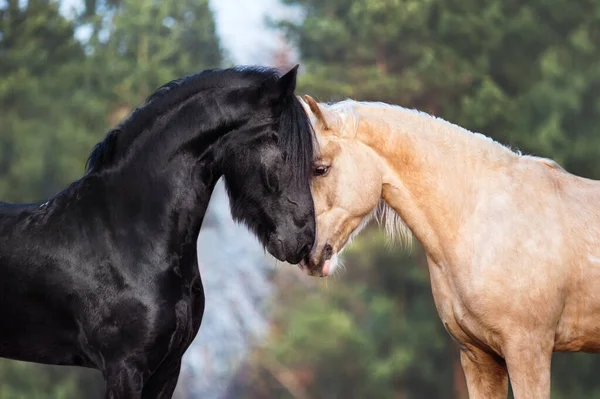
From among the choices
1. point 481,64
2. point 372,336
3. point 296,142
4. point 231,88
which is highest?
point 231,88

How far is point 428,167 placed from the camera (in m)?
4.34

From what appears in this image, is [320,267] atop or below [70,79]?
atop

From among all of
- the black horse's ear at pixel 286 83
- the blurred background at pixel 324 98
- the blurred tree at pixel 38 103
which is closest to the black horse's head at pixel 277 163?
the black horse's ear at pixel 286 83

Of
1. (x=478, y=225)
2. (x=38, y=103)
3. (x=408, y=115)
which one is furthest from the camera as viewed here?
(x=38, y=103)

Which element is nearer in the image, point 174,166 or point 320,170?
point 174,166

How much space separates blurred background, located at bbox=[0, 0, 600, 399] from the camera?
1471 centimetres

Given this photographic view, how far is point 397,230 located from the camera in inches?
179

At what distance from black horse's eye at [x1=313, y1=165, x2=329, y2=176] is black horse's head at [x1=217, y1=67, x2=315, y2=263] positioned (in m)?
0.62

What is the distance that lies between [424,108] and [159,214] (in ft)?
37.7

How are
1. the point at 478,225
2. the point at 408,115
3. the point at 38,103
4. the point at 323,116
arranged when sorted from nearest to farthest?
the point at 478,225, the point at 323,116, the point at 408,115, the point at 38,103

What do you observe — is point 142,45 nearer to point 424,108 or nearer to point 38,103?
point 38,103

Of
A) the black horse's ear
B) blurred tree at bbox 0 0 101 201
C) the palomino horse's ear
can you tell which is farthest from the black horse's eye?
blurred tree at bbox 0 0 101 201

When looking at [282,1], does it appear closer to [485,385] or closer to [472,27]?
[472,27]

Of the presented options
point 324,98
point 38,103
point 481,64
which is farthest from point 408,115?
point 38,103
